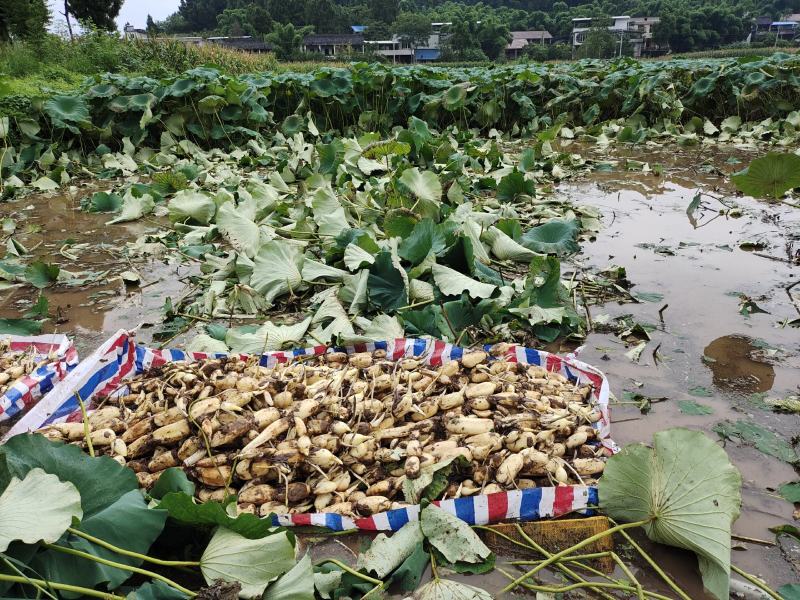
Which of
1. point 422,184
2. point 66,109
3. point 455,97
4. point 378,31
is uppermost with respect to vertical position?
point 378,31

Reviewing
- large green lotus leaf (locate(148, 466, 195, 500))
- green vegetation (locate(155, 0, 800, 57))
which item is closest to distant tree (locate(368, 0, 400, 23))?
green vegetation (locate(155, 0, 800, 57))

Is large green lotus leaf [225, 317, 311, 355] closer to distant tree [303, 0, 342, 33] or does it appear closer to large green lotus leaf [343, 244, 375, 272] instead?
large green lotus leaf [343, 244, 375, 272]

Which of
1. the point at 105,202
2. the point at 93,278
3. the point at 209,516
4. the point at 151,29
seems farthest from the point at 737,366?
the point at 151,29

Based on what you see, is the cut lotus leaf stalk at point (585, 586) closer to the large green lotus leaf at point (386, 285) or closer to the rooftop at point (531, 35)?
the large green lotus leaf at point (386, 285)

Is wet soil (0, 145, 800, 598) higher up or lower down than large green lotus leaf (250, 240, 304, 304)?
lower down

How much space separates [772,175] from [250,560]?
2434mm

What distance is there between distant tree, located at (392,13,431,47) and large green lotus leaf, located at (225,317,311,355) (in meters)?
57.1

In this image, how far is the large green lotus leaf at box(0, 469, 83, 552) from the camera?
38.1 inches

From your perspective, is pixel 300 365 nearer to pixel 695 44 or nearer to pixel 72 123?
pixel 72 123

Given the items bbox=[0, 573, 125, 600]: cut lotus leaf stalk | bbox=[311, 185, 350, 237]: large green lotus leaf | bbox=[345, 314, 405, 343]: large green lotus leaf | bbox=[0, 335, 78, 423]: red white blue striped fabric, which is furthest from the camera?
bbox=[311, 185, 350, 237]: large green lotus leaf

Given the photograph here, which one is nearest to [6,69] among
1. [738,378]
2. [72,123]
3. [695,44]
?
[72,123]

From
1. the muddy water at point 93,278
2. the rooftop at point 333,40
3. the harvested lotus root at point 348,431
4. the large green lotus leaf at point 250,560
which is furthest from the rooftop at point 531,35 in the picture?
the large green lotus leaf at point 250,560

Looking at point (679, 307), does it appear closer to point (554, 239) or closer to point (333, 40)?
point (554, 239)

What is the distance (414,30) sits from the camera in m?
54.6
